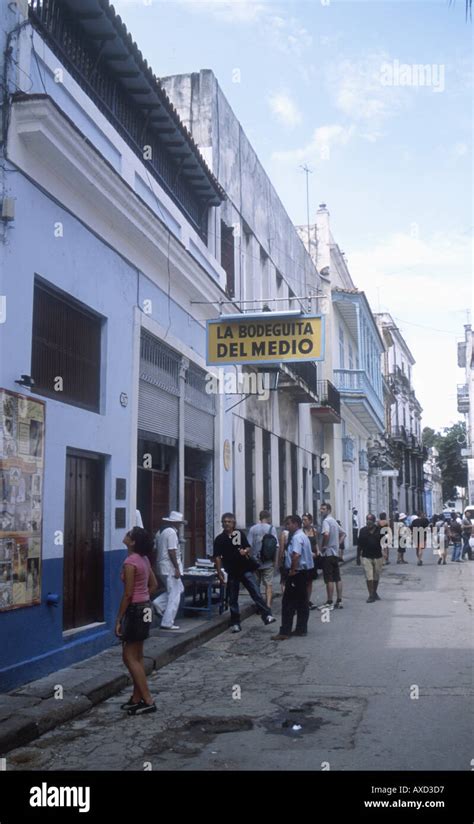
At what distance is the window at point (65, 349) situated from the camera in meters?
8.07

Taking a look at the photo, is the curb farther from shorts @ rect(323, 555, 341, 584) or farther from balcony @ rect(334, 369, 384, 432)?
balcony @ rect(334, 369, 384, 432)

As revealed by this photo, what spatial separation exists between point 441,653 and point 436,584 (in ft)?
28.3

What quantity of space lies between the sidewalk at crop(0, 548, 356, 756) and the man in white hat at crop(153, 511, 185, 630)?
0.28 m

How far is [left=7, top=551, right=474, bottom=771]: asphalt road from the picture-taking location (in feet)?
17.9

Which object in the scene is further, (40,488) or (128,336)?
(128,336)

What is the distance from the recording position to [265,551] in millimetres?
13250

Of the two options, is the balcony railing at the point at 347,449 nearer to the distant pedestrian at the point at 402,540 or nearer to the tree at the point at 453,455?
the distant pedestrian at the point at 402,540

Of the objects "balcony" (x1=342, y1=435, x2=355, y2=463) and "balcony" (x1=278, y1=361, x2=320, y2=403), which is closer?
"balcony" (x1=278, y1=361, x2=320, y2=403)

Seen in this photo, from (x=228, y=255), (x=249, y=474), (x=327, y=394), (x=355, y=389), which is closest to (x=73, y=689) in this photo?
(x=249, y=474)

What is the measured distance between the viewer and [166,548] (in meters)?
10.6

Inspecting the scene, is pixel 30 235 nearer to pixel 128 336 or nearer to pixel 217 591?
pixel 128 336

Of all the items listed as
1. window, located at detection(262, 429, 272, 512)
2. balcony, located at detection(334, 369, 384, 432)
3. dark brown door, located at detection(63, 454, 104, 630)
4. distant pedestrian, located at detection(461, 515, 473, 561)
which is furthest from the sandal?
balcony, located at detection(334, 369, 384, 432)

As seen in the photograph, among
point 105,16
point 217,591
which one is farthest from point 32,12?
point 217,591
